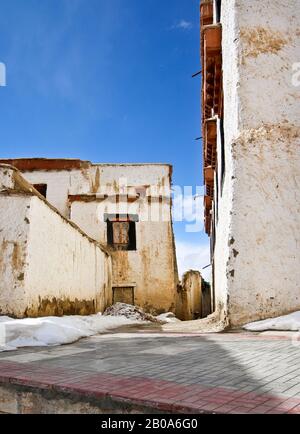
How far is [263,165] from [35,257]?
4.72 m

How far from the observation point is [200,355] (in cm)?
406

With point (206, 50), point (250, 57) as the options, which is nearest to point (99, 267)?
point (206, 50)

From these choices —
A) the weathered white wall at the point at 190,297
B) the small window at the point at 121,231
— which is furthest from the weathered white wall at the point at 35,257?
the weathered white wall at the point at 190,297

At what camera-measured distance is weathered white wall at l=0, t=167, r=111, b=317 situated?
720 centimetres

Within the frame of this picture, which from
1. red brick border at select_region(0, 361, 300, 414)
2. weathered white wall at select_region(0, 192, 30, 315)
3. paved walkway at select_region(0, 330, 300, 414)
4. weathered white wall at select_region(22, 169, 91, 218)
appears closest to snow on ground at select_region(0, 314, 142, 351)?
paved walkway at select_region(0, 330, 300, 414)

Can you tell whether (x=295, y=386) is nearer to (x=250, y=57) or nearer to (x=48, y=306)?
(x=250, y=57)

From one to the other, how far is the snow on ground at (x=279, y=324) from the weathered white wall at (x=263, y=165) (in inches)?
8.7

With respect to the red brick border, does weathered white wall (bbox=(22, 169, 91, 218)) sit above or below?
above

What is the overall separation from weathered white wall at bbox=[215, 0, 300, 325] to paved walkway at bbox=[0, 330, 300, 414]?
1.28 meters

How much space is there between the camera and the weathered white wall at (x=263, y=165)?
6219mm

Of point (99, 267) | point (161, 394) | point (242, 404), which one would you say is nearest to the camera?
point (242, 404)

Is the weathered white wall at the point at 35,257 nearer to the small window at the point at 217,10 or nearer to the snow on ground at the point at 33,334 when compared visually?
the snow on ground at the point at 33,334

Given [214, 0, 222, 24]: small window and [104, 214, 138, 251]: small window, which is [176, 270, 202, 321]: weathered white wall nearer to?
[104, 214, 138, 251]: small window

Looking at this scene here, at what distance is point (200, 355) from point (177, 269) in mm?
15243
